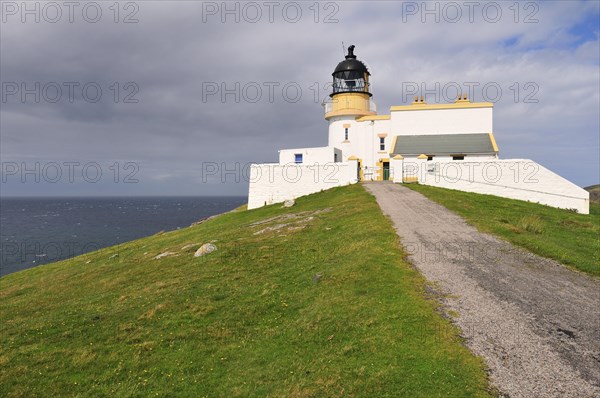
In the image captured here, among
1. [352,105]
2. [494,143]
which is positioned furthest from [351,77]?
[494,143]

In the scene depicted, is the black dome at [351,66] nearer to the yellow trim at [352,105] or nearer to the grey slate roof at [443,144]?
the yellow trim at [352,105]

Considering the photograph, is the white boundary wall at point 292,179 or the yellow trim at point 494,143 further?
the white boundary wall at point 292,179

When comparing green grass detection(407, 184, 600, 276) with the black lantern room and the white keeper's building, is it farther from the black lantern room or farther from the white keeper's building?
the black lantern room

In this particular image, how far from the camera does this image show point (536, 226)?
64.2 ft

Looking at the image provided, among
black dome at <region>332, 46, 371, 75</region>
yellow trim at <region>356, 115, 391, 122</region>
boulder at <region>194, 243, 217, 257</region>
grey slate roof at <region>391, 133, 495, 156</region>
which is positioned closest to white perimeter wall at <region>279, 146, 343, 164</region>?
yellow trim at <region>356, 115, 391, 122</region>

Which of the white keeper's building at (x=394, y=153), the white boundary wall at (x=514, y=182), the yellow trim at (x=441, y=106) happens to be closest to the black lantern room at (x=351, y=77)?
the white keeper's building at (x=394, y=153)

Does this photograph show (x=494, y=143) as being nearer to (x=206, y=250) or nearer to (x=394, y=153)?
(x=394, y=153)

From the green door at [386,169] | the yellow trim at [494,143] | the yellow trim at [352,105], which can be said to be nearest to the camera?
the yellow trim at [494,143]

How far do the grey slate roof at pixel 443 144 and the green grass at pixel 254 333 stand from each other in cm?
2594

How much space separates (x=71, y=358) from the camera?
32.2 ft

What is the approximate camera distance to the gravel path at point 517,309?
7113 millimetres

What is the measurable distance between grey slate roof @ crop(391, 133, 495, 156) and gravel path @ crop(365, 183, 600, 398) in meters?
24.6

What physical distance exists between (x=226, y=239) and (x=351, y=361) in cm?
1565

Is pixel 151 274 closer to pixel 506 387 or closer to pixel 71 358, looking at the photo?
pixel 71 358
